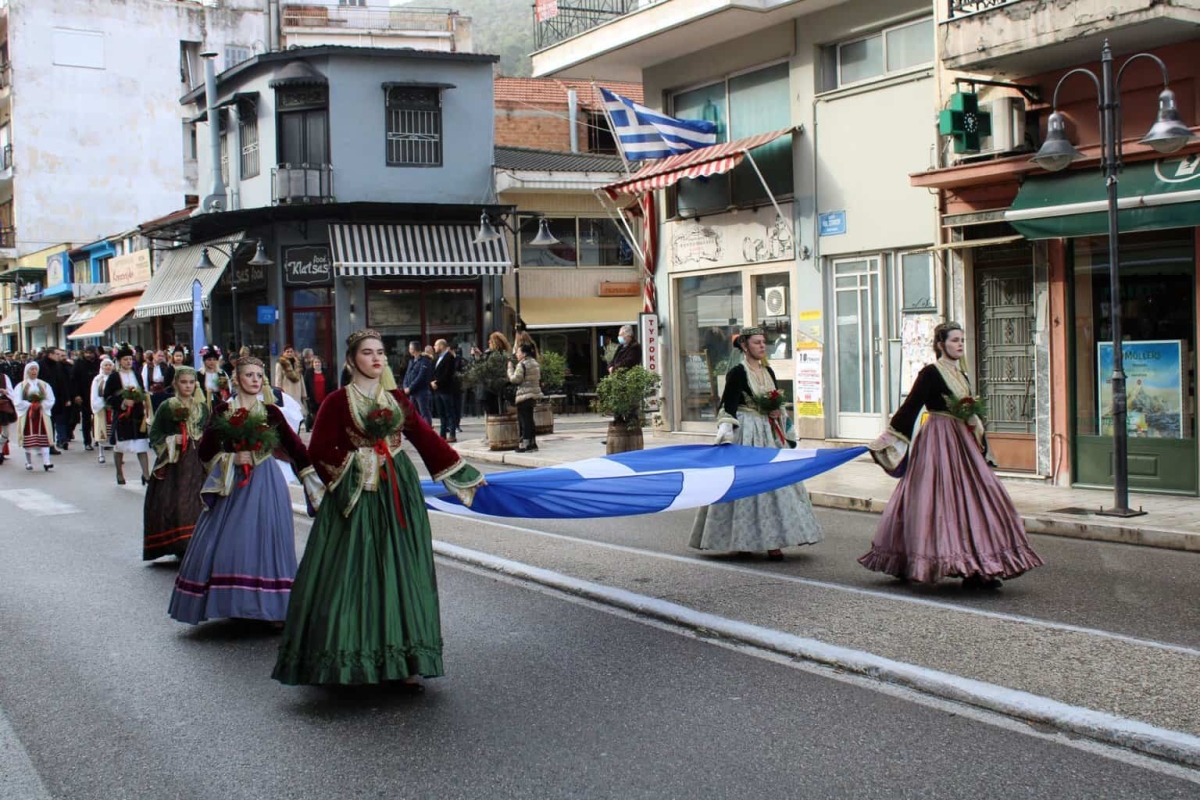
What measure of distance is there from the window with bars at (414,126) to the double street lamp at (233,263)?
4.32 metres

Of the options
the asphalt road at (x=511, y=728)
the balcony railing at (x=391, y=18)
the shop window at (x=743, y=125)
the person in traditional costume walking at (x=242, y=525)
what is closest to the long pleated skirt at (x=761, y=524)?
the asphalt road at (x=511, y=728)

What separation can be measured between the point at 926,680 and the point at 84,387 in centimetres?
2391

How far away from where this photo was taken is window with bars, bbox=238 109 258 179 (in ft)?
108

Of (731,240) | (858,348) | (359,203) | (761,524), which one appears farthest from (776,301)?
(359,203)

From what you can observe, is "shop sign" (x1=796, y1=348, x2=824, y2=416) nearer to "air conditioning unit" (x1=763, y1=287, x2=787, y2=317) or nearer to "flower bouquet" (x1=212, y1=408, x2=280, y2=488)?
"air conditioning unit" (x1=763, y1=287, x2=787, y2=317)

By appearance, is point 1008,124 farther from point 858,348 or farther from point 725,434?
point 725,434

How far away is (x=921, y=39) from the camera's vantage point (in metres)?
16.1

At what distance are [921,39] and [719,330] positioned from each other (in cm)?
583

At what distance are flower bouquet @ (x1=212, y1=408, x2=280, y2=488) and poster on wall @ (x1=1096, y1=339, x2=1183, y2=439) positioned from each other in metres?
9.15

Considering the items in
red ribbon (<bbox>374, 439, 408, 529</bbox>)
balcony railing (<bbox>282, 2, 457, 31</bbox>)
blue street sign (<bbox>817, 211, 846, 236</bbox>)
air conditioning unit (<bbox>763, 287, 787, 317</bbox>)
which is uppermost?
balcony railing (<bbox>282, 2, 457, 31</bbox>)

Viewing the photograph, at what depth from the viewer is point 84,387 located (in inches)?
1030

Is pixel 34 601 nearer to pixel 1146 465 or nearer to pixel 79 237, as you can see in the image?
pixel 1146 465

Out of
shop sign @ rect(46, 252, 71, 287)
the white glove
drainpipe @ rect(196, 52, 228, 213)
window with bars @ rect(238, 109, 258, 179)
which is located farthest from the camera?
shop sign @ rect(46, 252, 71, 287)

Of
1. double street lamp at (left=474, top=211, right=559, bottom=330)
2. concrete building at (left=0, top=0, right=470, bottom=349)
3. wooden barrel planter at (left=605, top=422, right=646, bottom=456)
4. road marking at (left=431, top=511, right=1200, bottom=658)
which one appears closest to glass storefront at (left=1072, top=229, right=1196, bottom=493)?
wooden barrel planter at (left=605, top=422, right=646, bottom=456)
